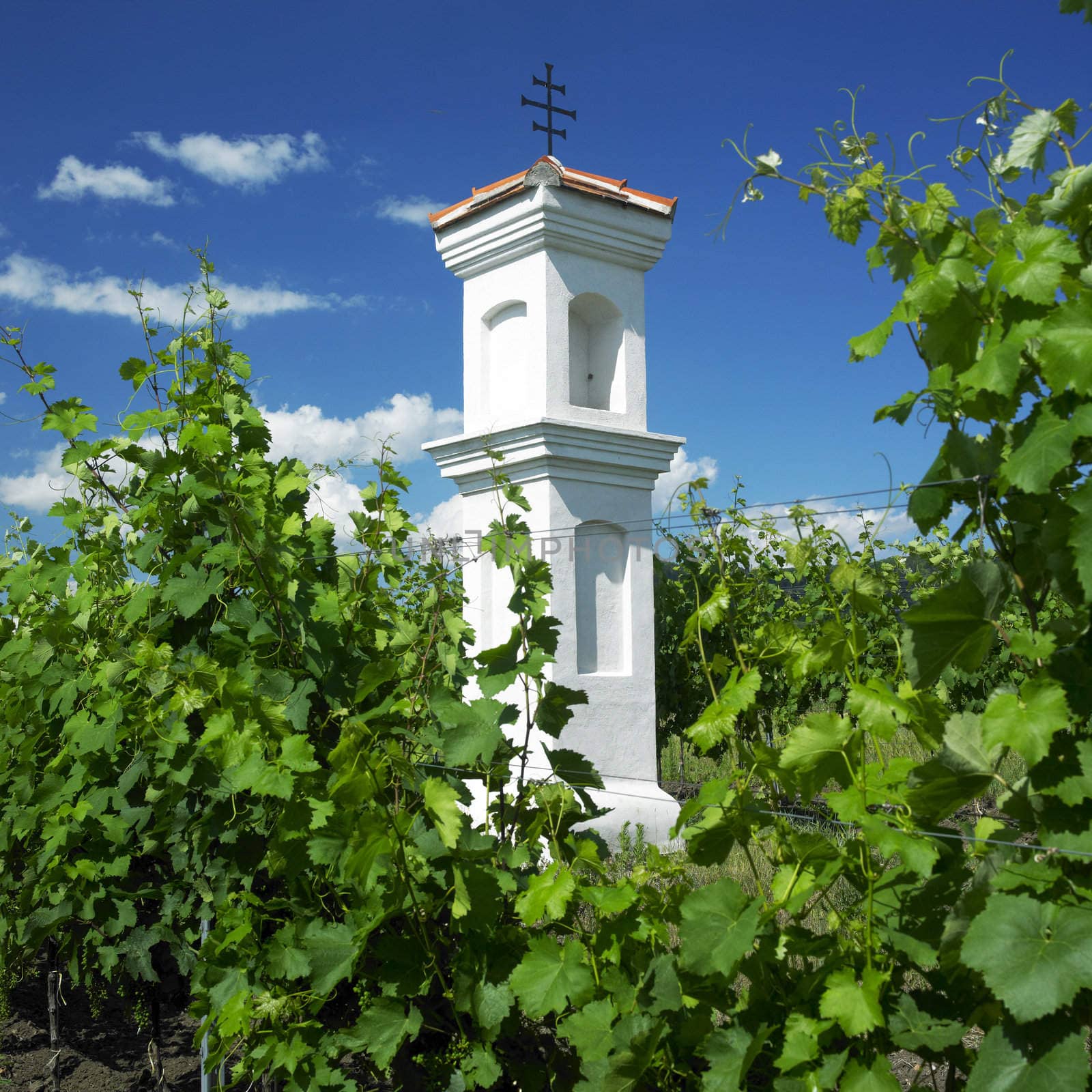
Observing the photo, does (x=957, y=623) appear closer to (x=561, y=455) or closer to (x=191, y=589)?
(x=191, y=589)

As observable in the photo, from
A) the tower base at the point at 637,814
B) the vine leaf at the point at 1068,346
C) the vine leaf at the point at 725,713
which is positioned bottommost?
the tower base at the point at 637,814

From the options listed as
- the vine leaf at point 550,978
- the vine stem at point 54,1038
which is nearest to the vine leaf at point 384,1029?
the vine leaf at point 550,978

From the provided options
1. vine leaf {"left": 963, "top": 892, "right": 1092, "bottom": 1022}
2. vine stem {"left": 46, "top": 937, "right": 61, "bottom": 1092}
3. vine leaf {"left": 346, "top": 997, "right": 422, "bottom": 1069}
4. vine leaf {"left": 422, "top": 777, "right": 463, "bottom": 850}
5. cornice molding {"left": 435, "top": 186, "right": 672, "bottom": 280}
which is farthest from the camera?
cornice molding {"left": 435, "top": 186, "right": 672, "bottom": 280}

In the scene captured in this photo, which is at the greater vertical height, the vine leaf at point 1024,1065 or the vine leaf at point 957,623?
the vine leaf at point 957,623

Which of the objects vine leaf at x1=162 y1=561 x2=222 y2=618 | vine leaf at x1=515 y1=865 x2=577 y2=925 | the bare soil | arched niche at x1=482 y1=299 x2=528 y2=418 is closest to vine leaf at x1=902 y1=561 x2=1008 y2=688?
vine leaf at x1=515 y1=865 x2=577 y2=925

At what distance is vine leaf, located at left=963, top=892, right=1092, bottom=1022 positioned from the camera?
1190mm

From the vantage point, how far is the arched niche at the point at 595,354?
23.2 ft

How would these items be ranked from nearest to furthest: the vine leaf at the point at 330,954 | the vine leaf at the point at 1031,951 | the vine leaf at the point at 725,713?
the vine leaf at the point at 1031,951, the vine leaf at the point at 725,713, the vine leaf at the point at 330,954

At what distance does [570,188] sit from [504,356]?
125 centimetres

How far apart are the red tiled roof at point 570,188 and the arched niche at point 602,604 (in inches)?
90.8

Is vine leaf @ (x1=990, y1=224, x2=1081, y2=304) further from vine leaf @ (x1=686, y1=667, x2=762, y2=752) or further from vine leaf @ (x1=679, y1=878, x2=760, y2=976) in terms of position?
vine leaf @ (x1=679, y1=878, x2=760, y2=976)

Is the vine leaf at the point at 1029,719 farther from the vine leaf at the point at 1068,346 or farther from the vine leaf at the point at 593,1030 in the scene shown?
the vine leaf at the point at 593,1030

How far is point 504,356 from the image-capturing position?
711 cm

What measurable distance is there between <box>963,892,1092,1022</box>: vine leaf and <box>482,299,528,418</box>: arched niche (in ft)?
19.1
